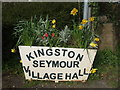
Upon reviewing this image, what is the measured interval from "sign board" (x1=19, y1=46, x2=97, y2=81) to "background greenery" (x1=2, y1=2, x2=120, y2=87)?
264mm

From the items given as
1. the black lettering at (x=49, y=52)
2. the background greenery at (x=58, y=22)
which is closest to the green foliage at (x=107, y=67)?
the background greenery at (x=58, y=22)

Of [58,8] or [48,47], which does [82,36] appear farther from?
[58,8]

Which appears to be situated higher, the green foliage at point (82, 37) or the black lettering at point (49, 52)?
the green foliage at point (82, 37)

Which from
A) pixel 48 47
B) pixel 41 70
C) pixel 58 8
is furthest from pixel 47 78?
pixel 58 8

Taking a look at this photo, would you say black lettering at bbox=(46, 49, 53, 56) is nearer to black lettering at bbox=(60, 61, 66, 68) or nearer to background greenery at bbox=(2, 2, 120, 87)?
black lettering at bbox=(60, 61, 66, 68)

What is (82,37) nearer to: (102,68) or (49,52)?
(49,52)

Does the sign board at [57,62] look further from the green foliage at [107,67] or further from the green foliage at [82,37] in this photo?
the green foliage at [107,67]

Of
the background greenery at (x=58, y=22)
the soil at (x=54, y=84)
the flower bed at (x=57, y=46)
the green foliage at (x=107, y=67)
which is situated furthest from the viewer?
the background greenery at (x=58, y=22)

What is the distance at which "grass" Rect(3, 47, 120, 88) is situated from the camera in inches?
97.0

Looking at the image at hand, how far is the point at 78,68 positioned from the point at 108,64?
89cm

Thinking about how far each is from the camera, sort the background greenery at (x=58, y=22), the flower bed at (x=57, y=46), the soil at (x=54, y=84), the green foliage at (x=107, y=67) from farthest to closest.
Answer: the background greenery at (x=58, y=22) → the green foliage at (x=107, y=67) → the soil at (x=54, y=84) → the flower bed at (x=57, y=46)

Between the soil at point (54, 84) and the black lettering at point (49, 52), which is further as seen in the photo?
the soil at point (54, 84)

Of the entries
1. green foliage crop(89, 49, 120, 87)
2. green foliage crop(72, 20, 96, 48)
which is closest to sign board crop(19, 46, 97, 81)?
green foliage crop(72, 20, 96, 48)

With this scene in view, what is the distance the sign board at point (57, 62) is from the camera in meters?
2.16
